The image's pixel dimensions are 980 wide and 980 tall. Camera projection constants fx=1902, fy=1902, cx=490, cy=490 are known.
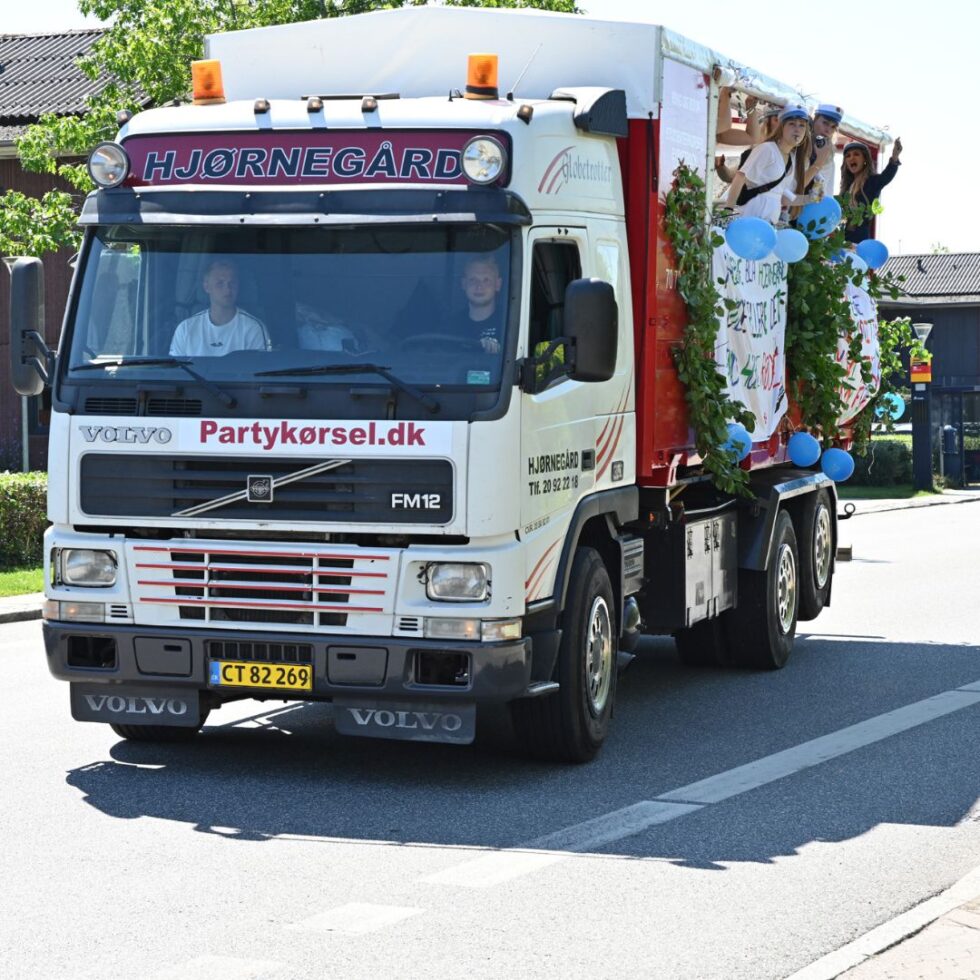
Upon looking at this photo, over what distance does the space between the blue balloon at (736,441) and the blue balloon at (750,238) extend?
39.3 inches

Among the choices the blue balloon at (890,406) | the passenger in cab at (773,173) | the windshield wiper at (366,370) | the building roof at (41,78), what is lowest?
the blue balloon at (890,406)

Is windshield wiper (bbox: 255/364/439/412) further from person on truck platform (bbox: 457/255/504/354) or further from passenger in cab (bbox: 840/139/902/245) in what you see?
passenger in cab (bbox: 840/139/902/245)

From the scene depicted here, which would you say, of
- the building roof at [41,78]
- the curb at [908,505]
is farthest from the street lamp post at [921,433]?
the building roof at [41,78]

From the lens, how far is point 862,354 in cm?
1385

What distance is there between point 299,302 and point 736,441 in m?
3.60

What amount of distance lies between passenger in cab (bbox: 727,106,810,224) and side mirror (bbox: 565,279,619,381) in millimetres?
3635

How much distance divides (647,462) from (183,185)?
2807mm

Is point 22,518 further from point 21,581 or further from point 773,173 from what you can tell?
point 773,173

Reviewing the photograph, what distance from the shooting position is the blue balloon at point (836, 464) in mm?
13547

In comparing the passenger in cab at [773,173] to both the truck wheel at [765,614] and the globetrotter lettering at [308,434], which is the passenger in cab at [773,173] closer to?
the truck wheel at [765,614]

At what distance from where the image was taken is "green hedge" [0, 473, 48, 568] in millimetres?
18297

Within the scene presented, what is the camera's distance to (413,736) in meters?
8.29

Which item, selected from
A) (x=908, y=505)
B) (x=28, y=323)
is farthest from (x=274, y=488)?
(x=908, y=505)

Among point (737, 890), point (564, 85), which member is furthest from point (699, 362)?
point (737, 890)
